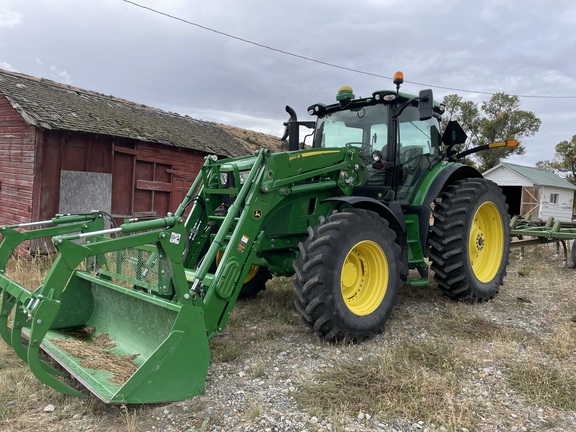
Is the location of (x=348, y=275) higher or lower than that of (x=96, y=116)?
lower

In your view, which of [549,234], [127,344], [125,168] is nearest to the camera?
[127,344]

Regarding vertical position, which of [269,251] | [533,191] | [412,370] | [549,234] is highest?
[533,191]

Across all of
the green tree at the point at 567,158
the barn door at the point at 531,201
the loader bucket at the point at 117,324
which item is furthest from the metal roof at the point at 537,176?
the loader bucket at the point at 117,324

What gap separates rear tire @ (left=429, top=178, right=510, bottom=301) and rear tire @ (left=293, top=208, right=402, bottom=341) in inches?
39.6

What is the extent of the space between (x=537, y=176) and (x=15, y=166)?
2737 centimetres

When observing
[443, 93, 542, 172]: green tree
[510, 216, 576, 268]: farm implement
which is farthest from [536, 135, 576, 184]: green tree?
[510, 216, 576, 268]: farm implement

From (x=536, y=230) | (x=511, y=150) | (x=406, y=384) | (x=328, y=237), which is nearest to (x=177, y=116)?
(x=536, y=230)

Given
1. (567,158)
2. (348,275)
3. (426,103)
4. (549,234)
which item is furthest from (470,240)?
(567,158)

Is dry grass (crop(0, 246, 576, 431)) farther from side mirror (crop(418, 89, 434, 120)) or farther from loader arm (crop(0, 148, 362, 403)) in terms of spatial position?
side mirror (crop(418, 89, 434, 120))

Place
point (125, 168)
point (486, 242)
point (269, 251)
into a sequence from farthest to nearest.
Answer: point (125, 168) → point (486, 242) → point (269, 251)

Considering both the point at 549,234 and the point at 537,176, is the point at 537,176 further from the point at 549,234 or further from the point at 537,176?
the point at 549,234

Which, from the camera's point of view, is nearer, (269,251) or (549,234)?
(269,251)

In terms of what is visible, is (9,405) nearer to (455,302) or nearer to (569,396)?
(569,396)

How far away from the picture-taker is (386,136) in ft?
17.9
